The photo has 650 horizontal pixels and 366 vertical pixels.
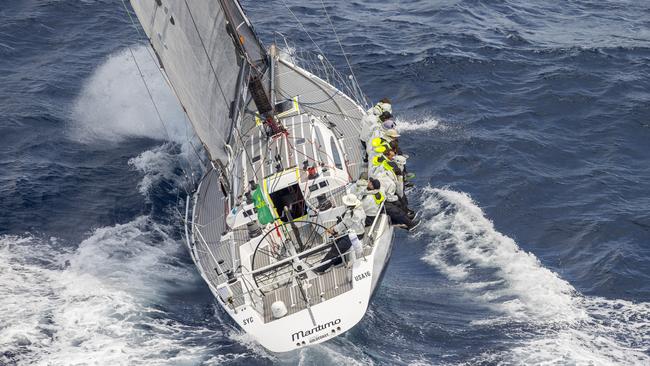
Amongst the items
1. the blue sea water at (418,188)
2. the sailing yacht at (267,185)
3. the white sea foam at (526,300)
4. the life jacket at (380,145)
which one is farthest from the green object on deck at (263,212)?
the white sea foam at (526,300)

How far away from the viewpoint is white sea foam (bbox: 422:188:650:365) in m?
16.5

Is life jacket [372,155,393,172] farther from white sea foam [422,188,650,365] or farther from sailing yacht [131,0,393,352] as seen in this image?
white sea foam [422,188,650,365]

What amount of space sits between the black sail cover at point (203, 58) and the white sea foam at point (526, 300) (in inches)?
280

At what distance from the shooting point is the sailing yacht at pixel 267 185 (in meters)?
16.6

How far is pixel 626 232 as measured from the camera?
2089cm

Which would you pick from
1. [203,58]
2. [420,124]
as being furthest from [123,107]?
[420,124]

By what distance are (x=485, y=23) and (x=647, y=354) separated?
873 inches

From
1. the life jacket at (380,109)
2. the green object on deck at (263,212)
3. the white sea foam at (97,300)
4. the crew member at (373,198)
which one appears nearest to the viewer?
the white sea foam at (97,300)

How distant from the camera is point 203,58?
2127cm

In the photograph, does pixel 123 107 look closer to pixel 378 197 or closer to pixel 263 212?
pixel 263 212

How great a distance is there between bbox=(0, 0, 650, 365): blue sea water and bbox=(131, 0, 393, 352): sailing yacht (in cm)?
122

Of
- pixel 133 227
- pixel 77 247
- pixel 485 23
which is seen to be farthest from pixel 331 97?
pixel 485 23

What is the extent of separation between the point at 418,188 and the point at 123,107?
12.9m

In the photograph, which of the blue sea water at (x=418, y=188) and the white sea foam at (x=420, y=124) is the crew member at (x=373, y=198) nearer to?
the blue sea water at (x=418, y=188)
